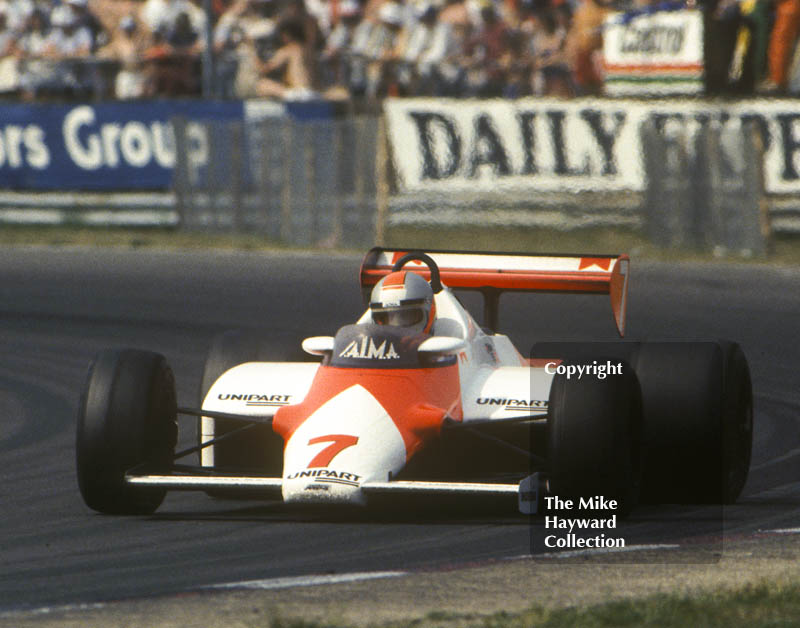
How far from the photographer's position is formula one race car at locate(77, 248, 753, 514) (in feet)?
23.2

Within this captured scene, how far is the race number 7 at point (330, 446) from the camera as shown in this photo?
7020 millimetres

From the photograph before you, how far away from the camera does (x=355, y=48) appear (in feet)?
74.8

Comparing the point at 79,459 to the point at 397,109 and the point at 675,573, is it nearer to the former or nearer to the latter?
the point at 675,573

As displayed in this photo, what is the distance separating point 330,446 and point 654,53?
46.4 ft

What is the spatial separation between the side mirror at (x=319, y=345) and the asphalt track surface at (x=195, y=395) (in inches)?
26.5

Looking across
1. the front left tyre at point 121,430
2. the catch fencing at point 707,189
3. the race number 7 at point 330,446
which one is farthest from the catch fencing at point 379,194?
the race number 7 at point 330,446

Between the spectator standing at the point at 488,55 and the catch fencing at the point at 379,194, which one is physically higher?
the spectator standing at the point at 488,55

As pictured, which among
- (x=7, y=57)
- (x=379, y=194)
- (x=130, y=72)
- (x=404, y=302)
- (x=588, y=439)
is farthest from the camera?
(x=7, y=57)

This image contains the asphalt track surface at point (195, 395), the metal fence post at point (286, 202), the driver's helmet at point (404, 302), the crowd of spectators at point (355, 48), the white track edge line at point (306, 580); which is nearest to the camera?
the white track edge line at point (306, 580)

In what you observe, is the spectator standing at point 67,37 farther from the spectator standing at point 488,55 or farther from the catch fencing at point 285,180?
the spectator standing at point 488,55

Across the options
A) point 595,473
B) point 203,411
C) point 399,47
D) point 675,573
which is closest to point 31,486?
point 203,411

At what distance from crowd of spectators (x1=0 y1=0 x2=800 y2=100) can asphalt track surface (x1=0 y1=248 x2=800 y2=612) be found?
2894mm

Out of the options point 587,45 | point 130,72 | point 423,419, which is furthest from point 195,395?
point 130,72

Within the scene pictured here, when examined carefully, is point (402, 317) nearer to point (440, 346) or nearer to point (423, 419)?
point (440, 346)
